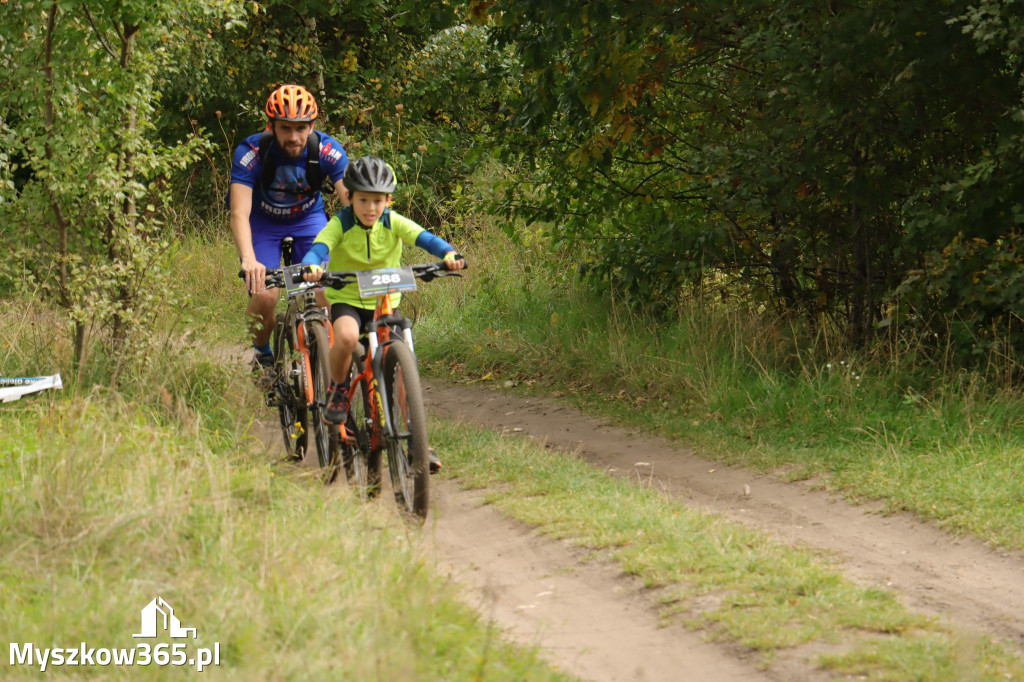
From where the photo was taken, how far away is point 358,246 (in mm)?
5738

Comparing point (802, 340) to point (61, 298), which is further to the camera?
point (802, 340)

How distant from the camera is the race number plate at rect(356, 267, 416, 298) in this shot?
544 cm

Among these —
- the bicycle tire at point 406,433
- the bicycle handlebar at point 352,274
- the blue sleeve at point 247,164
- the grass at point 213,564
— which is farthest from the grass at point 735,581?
the blue sleeve at point 247,164

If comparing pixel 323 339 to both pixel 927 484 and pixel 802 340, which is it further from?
pixel 802 340

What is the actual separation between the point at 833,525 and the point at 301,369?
3170 mm

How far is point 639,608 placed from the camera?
4.44 metres

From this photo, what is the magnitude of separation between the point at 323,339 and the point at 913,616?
11.2 ft

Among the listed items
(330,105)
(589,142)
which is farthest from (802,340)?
(330,105)

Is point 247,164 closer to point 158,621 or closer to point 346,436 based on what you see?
point 346,436

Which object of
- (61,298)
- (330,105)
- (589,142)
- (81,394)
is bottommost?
(81,394)

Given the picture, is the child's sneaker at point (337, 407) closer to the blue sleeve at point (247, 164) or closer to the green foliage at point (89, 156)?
the blue sleeve at point (247, 164)

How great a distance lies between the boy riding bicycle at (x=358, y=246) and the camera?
18.2 ft

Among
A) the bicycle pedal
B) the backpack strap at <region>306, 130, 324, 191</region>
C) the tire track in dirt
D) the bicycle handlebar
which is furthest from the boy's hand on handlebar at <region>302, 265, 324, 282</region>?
the tire track in dirt

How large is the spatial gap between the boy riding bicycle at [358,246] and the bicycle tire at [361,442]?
67 mm
